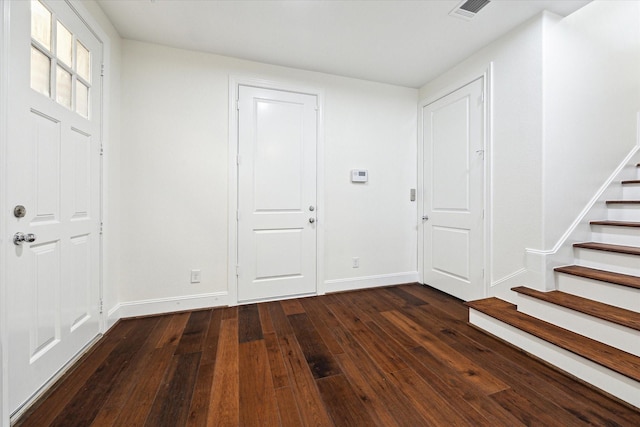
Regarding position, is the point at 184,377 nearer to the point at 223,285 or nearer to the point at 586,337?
the point at 223,285

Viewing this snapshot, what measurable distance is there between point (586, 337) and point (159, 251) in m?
3.36

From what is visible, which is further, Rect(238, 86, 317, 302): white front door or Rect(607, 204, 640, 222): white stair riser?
Rect(238, 86, 317, 302): white front door

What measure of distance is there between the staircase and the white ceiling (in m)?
1.83

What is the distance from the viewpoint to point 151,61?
7.95 feet

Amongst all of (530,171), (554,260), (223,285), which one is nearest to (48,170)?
(223,285)

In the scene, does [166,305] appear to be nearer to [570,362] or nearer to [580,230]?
[570,362]

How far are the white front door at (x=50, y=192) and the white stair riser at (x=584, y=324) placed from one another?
125 inches

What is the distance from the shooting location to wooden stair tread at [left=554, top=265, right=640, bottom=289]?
167 cm

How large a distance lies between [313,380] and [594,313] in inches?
71.0

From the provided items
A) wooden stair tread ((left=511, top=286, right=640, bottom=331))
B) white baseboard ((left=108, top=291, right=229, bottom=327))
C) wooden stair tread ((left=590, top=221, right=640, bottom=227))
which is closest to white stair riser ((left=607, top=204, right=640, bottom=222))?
wooden stair tread ((left=590, top=221, right=640, bottom=227))

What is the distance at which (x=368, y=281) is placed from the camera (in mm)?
3205

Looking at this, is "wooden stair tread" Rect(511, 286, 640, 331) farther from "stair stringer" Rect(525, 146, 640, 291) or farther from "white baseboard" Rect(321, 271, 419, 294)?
"white baseboard" Rect(321, 271, 419, 294)

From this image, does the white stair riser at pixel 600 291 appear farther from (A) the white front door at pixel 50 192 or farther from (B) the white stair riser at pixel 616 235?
(A) the white front door at pixel 50 192

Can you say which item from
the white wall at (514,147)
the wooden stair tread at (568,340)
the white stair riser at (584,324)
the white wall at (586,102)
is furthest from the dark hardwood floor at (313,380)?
the white wall at (586,102)
